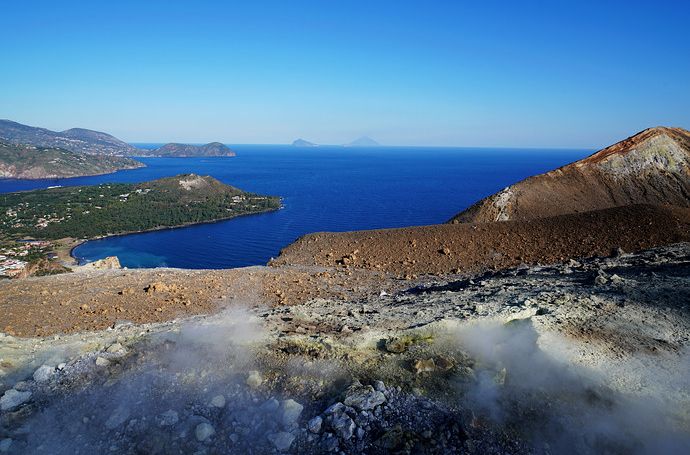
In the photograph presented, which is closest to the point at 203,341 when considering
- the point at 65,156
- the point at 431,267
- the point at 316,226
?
the point at 431,267

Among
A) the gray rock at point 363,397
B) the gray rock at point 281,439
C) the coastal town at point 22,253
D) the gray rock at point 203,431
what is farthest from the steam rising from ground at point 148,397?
the coastal town at point 22,253

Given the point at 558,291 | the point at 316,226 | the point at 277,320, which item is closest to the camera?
the point at 277,320

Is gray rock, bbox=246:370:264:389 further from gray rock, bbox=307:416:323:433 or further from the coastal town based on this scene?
the coastal town

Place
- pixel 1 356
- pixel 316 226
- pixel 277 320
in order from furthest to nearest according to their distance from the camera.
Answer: pixel 316 226
pixel 277 320
pixel 1 356

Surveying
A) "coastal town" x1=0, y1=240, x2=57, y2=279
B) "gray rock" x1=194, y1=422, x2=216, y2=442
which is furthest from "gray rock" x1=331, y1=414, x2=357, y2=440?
"coastal town" x1=0, y1=240, x2=57, y2=279

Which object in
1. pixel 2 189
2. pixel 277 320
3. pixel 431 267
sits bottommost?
pixel 2 189

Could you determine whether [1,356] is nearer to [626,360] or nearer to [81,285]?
[81,285]

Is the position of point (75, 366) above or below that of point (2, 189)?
above

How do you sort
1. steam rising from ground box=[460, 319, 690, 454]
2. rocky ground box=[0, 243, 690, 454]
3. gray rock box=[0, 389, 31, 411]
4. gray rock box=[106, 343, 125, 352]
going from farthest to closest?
1. gray rock box=[106, 343, 125, 352]
2. gray rock box=[0, 389, 31, 411]
3. rocky ground box=[0, 243, 690, 454]
4. steam rising from ground box=[460, 319, 690, 454]
